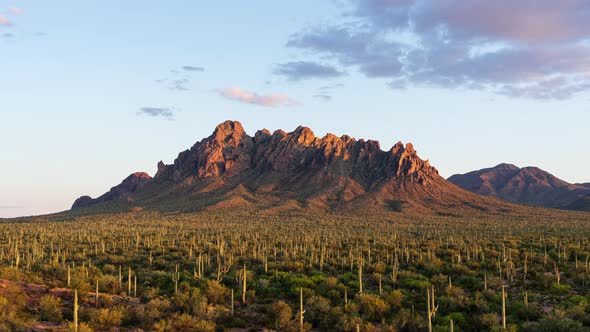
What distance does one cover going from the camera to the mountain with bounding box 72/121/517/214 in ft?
422

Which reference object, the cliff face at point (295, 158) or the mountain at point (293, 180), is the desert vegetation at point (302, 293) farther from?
the cliff face at point (295, 158)

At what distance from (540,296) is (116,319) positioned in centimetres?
2405

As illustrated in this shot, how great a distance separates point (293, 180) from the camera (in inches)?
6029

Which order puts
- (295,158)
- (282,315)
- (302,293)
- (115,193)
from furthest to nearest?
(115,193) < (295,158) < (302,293) < (282,315)

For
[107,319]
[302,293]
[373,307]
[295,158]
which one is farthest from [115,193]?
[373,307]

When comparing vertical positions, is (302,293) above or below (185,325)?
above

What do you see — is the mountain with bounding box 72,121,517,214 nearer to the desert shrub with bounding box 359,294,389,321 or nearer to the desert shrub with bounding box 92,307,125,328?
the desert shrub with bounding box 359,294,389,321

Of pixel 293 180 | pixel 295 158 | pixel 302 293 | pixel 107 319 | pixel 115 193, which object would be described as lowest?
pixel 302 293

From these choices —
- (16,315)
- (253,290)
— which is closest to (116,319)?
(16,315)

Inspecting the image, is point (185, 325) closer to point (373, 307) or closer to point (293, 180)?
point (373, 307)

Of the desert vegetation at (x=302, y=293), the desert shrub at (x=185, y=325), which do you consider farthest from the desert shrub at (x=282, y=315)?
the desert shrub at (x=185, y=325)

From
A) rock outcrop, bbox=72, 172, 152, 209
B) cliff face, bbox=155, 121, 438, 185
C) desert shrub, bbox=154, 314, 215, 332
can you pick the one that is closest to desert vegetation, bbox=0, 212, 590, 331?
desert shrub, bbox=154, 314, 215, 332

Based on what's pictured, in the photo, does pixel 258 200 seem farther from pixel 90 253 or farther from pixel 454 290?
pixel 454 290

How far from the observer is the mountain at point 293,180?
128m
